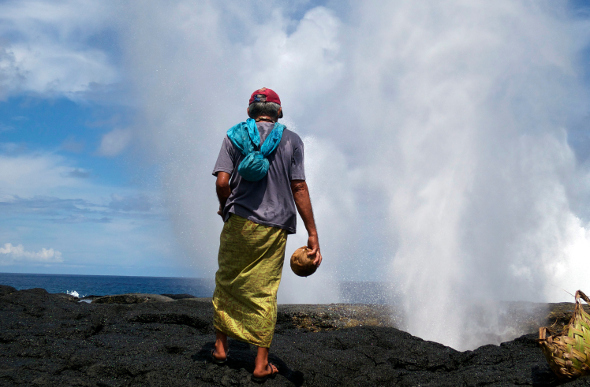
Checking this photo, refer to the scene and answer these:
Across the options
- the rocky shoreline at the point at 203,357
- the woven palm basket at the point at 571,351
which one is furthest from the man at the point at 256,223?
the woven palm basket at the point at 571,351

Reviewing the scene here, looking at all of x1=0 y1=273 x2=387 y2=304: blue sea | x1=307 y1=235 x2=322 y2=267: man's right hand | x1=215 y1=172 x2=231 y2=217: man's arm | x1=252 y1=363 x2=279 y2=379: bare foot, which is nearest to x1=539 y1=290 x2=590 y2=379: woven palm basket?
x1=307 y1=235 x2=322 y2=267: man's right hand

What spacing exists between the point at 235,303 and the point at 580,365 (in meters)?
2.34

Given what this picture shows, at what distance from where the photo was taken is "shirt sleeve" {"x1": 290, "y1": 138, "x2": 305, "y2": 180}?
321 cm

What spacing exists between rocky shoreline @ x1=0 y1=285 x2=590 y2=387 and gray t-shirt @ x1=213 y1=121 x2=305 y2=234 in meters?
1.20

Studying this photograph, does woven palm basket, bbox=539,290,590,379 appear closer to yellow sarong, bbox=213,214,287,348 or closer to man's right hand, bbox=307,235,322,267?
man's right hand, bbox=307,235,322,267

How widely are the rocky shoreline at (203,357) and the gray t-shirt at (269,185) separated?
120 cm

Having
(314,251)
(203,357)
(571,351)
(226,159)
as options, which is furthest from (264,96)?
(571,351)

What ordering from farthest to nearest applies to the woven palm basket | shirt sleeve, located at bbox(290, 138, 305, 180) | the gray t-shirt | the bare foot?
1. shirt sleeve, located at bbox(290, 138, 305, 180)
2. the gray t-shirt
3. the bare foot
4. the woven palm basket

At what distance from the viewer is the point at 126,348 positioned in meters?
3.79

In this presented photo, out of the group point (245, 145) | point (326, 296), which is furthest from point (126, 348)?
point (326, 296)

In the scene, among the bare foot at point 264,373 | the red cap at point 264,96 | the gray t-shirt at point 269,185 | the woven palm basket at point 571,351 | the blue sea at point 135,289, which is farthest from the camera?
the blue sea at point 135,289

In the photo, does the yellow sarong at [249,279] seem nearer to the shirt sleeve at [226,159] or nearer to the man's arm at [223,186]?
the man's arm at [223,186]

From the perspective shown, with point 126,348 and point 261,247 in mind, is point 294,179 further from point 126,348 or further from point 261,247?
point 126,348

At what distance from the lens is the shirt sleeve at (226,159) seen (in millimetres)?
3150
